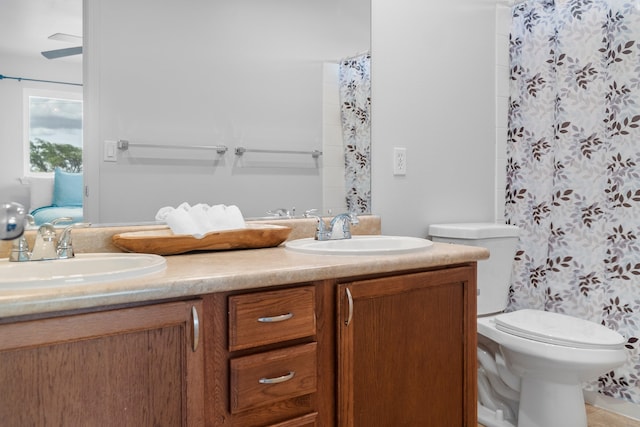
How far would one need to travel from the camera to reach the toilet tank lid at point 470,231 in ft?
6.70

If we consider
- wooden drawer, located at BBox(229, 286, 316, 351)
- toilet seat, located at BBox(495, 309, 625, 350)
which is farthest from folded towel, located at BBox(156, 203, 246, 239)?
toilet seat, located at BBox(495, 309, 625, 350)

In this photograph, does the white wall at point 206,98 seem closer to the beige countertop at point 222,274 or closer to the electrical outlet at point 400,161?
the beige countertop at point 222,274

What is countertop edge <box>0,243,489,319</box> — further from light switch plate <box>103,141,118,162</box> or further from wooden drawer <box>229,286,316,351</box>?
light switch plate <box>103,141,118,162</box>

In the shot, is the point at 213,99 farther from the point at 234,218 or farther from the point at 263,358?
the point at 263,358

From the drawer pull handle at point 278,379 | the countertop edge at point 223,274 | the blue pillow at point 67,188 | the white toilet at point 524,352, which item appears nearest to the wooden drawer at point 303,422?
the drawer pull handle at point 278,379

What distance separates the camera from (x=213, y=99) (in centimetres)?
160

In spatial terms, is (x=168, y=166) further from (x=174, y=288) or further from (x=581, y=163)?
(x=581, y=163)

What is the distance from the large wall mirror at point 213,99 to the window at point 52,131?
0.10 ft

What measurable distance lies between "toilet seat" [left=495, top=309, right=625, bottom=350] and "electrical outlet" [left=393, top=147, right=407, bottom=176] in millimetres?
729

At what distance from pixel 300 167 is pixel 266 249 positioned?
396mm

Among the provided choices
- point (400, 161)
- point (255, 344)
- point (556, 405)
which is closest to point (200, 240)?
point (255, 344)

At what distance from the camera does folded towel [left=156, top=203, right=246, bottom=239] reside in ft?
4.67

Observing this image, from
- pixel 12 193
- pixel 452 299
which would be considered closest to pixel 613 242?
pixel 452 299

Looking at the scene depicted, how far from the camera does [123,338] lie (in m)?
0.97
